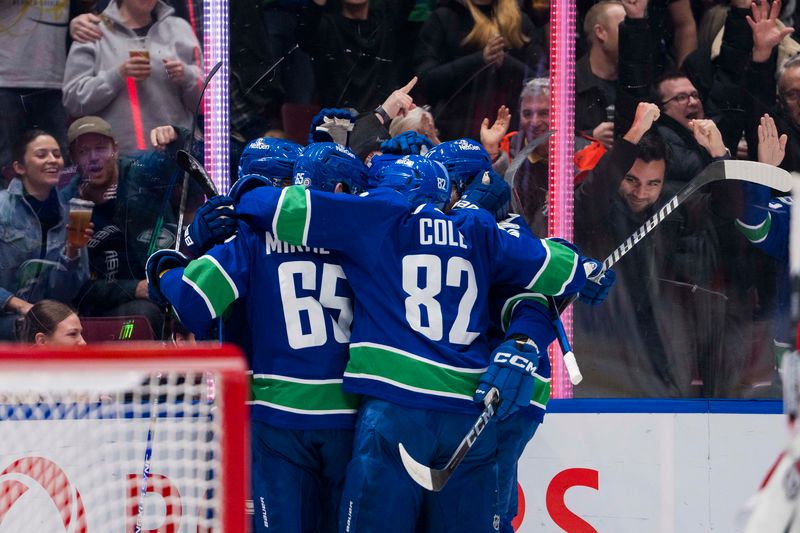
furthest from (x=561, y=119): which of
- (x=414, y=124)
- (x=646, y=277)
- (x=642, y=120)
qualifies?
(x=646, y=277)

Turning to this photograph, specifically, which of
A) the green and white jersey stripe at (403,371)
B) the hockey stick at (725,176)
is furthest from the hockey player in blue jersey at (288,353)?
the hockey stick at (725,176)

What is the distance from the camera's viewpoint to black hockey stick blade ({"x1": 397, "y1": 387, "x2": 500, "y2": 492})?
9.37 feet

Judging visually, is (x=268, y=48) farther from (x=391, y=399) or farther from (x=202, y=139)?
(x=391, y=399)

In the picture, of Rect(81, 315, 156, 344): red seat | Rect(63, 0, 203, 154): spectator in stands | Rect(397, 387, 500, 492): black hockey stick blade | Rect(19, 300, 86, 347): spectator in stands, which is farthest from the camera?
Rect(63, 0, 203, 154): spectator in stands

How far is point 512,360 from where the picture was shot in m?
2.99

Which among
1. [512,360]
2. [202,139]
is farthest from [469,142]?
[202,139]

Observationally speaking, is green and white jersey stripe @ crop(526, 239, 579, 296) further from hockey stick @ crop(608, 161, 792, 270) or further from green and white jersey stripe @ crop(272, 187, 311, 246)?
green and white jersey stripe @ crop(272, 187, 311, 246)

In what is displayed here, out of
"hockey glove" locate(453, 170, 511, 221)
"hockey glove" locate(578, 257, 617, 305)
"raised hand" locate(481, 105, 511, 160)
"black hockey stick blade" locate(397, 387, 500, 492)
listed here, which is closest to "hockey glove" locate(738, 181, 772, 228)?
"raised hand" locate(481, 105, 511, 160)

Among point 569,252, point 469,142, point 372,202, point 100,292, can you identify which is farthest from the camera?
point 100,292

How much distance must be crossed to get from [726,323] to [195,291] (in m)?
2.56

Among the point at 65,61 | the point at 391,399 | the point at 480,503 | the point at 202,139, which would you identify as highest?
the point at 65,61

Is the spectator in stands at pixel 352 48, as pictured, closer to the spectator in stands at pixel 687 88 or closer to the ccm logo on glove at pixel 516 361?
the spectator in stands at pixel 687 88

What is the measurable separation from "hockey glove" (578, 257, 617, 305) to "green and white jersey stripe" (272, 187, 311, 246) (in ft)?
2.66

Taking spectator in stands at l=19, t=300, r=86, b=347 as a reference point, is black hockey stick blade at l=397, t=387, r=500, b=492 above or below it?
below
